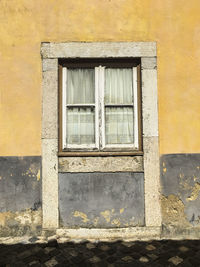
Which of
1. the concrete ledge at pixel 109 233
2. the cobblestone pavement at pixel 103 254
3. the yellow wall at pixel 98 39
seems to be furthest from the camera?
the yellow wall at pixel 98 39

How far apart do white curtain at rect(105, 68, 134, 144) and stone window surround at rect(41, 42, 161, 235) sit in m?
0.25

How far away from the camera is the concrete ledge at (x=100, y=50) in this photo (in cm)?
342

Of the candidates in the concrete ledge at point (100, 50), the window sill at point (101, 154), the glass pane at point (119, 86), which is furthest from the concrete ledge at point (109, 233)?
the concrete ledge at point (100, 50)

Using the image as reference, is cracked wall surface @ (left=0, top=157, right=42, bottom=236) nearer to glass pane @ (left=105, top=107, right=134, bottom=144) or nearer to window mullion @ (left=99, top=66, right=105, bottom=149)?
window mullion @ (left=99, top=66, right=105, bottom=149)

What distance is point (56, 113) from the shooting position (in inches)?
135

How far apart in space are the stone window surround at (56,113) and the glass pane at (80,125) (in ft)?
0.83

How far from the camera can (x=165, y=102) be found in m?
3.42

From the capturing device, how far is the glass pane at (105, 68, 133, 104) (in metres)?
3.59

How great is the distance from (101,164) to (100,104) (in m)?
0.94

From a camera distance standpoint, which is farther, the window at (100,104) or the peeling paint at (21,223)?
the window at (100,104)

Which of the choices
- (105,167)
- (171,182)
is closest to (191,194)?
(171,182)

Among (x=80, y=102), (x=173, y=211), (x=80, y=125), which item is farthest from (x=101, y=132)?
(x=173, y=211)

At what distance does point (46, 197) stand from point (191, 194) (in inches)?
86.1

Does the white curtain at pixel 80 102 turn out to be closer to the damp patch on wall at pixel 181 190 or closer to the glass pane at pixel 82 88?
the glass pane at pixel 82 88
